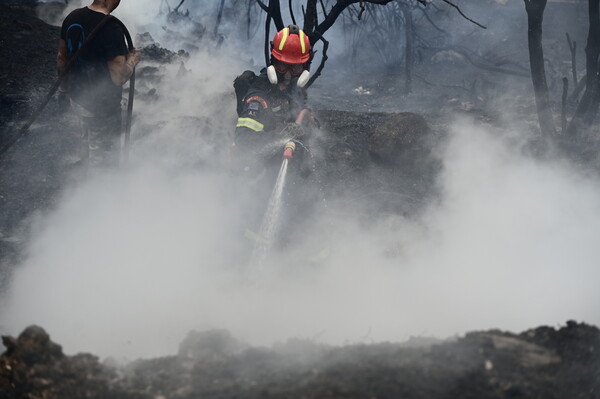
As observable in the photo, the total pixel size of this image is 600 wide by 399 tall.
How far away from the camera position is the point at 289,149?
5.04 metres

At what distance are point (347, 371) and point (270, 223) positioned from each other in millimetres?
2846

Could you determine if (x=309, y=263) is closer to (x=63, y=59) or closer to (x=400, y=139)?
(x=400, y=139)

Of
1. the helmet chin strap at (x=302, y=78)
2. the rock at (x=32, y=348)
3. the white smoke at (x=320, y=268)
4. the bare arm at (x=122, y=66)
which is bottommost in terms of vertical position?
the rock at (x=32, y=348)

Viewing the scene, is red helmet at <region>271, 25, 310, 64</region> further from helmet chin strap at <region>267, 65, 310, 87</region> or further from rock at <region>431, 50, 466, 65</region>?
rock at <region>431, 50, 466, 65</region>

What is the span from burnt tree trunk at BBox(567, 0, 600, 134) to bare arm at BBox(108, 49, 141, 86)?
18.0 feet

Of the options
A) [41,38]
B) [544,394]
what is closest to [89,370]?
[544,394]

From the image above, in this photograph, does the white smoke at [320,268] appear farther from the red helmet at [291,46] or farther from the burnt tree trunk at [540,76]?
the red helmet at [291,46]

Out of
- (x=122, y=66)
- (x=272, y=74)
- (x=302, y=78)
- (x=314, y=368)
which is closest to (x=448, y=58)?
(x=302, y=78)

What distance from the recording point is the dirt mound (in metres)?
2.54

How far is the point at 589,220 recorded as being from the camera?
5621mm

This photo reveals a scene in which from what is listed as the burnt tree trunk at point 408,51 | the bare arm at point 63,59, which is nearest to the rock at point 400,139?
the bare arm at point 63,59

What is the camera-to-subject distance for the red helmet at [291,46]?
16.9 ft

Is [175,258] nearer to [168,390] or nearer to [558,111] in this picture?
→ [168,390]

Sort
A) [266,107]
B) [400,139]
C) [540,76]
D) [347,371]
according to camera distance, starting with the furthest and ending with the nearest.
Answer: [540,76] → [400,139] → [266,107] → [347,371]
